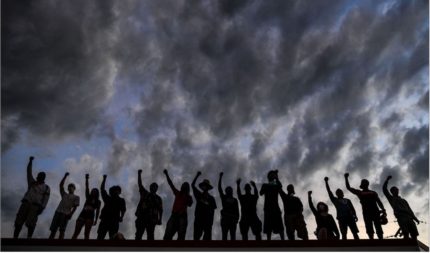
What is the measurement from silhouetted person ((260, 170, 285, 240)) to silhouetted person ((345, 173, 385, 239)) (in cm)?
216

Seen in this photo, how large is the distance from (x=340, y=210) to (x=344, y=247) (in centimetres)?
257

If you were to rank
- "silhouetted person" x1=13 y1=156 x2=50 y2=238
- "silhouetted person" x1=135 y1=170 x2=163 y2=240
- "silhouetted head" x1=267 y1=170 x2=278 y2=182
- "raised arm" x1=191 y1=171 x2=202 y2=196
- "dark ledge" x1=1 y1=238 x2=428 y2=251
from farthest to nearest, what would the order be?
"silhouetted head" x1=267 y1=170 x2=278 y2=182
"raised arm" x1=191 y1=171 x2=202 y2=196
"silhouetted person" x1=135 y1=170 x2=163 y2=240
"silhouetted person" x1=13 y1=156 x2=50 y2=238
"dark ledge" x1=1 y1=238 x2=428 y2=251

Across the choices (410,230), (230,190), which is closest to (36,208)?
(230,190)

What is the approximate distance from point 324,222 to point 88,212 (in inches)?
261

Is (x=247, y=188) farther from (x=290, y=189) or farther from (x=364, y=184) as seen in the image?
(x=364, y=184)

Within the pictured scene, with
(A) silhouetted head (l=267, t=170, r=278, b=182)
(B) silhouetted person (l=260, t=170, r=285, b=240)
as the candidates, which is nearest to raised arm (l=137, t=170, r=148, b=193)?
(B) silhouetted person (l=260, t=170, r=285, b=240)

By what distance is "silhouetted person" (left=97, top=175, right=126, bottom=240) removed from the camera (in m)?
10.4

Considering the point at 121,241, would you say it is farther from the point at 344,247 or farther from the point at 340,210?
the point at 340,210

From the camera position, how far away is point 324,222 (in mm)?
10695

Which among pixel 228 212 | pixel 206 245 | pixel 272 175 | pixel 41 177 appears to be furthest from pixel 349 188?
pixel 41 177

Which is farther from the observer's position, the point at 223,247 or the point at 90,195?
the point at 90,195

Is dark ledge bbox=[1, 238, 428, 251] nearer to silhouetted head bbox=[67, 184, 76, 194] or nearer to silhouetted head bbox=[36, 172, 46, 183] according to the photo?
silhouetted head bbox=[36, 172, 46, 183]

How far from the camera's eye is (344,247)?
8391 mm

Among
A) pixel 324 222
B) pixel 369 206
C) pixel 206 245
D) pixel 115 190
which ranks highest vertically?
pixel 115 190
